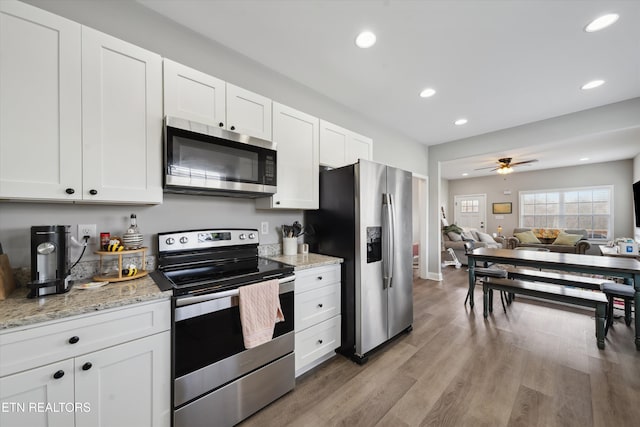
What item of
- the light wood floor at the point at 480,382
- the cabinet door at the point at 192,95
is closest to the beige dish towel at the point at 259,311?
the light wood floor at the point at 480,382

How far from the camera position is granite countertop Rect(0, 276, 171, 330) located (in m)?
0.95

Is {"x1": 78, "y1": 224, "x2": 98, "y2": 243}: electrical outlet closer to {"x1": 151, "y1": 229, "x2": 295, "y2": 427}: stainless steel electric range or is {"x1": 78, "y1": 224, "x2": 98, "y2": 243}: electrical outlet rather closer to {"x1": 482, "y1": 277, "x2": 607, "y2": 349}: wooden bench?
{"x1": 151, "y1": 229, "x2": 295, "y2": 427}: stainless steel electric range

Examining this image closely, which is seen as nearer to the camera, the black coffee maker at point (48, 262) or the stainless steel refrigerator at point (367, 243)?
the black coffee maker at point (48, 262)

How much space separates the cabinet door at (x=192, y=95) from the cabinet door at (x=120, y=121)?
0.19 ft

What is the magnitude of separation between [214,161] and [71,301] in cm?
106

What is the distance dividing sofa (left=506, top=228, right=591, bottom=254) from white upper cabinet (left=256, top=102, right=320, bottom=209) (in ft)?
23.4

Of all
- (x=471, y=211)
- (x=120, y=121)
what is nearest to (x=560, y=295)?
(x=120, y=121)

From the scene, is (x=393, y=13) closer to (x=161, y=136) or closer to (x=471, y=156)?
(x=161, y=136)

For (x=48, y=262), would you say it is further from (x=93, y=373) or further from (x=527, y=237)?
(x=527, y=237)

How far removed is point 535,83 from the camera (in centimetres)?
269

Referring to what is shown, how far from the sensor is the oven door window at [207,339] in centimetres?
130

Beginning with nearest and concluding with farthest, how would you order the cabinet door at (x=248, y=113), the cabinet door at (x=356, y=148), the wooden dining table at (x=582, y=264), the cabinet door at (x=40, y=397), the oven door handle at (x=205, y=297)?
the cabinet door at (x=40, y=397), the oven door handle at (x=205, y=297), the cabinet door at (x=248, y=113), the wooden dining table at (x=582, y=264), the cabinet door at (x=356, y=148)

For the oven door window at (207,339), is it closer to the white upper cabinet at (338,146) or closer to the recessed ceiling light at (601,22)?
the white upper cabinet at (338,146)

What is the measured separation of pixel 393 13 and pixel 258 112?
125 centimetres
